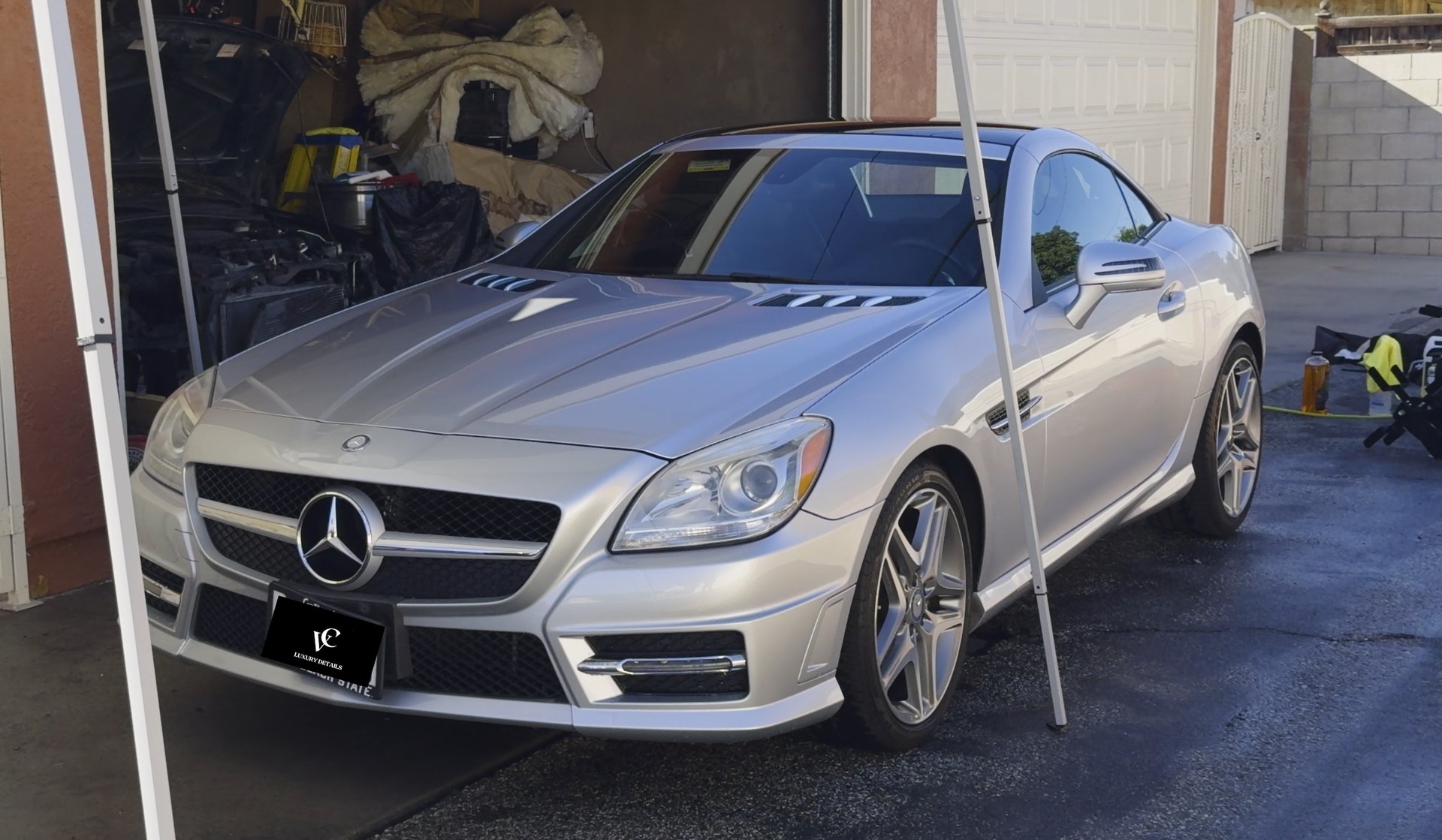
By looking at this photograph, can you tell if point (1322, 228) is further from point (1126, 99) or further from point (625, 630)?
point (625, 630)

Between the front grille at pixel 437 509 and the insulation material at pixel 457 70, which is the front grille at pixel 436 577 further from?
the insulation material at pixel 457 70

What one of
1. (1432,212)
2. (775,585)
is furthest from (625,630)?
(1432,212)

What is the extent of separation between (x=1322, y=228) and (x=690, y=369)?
14.0m

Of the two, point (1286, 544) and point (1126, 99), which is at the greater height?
point (1126, 99)

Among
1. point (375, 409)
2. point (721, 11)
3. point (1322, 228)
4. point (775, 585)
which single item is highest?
point (721, 11)

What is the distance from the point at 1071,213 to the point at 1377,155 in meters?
12.0

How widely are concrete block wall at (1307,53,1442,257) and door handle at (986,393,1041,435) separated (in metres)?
12.8

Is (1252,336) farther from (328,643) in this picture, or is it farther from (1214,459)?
(328,643)

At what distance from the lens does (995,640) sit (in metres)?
4.59

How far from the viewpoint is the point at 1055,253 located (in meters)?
4.61

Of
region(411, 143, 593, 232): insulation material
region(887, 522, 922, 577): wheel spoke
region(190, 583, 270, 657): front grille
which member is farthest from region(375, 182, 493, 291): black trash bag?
region(887, 522, 922, 577): wheel spoke

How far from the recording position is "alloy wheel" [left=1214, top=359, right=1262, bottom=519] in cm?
552

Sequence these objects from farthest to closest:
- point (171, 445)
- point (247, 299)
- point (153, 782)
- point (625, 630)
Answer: point (247, 299) → point (171, 445) → point (625, 630) → point (153, 782)

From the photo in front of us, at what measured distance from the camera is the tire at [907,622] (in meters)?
3.41
